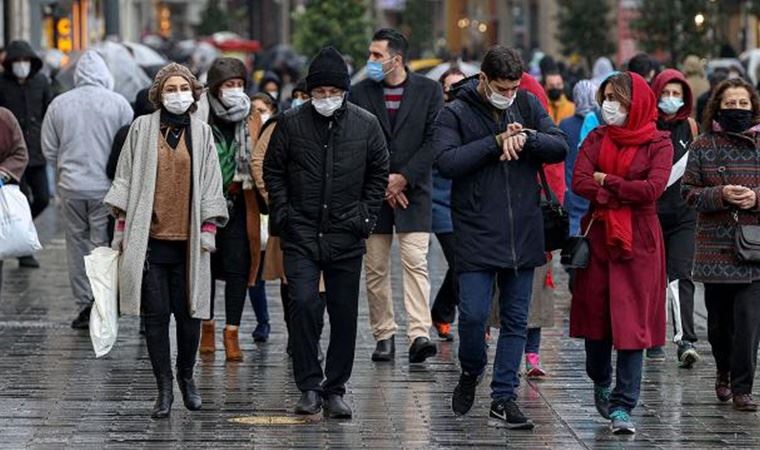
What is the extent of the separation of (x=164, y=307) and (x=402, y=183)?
8.26 feet

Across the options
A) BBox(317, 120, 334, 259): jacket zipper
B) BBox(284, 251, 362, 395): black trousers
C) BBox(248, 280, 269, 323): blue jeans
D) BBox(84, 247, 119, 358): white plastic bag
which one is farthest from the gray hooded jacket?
BBox(317, 120, 334, 259): jacket zipper

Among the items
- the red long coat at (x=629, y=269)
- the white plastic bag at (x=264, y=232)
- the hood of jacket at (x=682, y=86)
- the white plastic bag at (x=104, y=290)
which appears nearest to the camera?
the red long coat at (x=629, y=269)

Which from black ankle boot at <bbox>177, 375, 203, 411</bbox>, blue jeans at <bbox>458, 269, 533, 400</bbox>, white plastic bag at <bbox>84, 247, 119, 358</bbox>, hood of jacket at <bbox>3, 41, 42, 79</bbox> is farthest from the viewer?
hood of jacket at <bbox>3, 41, 42, 79</bbox>

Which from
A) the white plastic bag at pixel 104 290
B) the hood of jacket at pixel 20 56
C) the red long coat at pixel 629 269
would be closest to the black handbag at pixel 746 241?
the red long coat at pixel 629 269

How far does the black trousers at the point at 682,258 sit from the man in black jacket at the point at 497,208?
2.56m

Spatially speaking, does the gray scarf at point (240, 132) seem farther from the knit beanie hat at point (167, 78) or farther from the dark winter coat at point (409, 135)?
the knit beanie hat at point (167, 78)

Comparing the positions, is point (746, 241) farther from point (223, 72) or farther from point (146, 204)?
point (223, 72)

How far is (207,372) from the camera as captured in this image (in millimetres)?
13016

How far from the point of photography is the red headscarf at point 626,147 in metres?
10.8

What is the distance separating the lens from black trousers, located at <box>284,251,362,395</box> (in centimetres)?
1124

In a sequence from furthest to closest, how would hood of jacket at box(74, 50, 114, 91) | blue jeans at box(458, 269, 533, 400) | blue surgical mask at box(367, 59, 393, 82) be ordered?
hood of jacket at box(74, 50, 114, 91) < blue surgical mask at box(367, 59, 393, 82) < blue jeans at box(458, 269, 533, 400)

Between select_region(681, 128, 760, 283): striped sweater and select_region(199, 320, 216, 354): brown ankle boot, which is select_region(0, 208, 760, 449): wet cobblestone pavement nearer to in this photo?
select_region(199, 320, 216, 354): brown ankle boot

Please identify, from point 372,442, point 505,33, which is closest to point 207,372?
point 372,442

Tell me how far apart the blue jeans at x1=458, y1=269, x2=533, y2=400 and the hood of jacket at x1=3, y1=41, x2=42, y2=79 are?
32.3 feet
